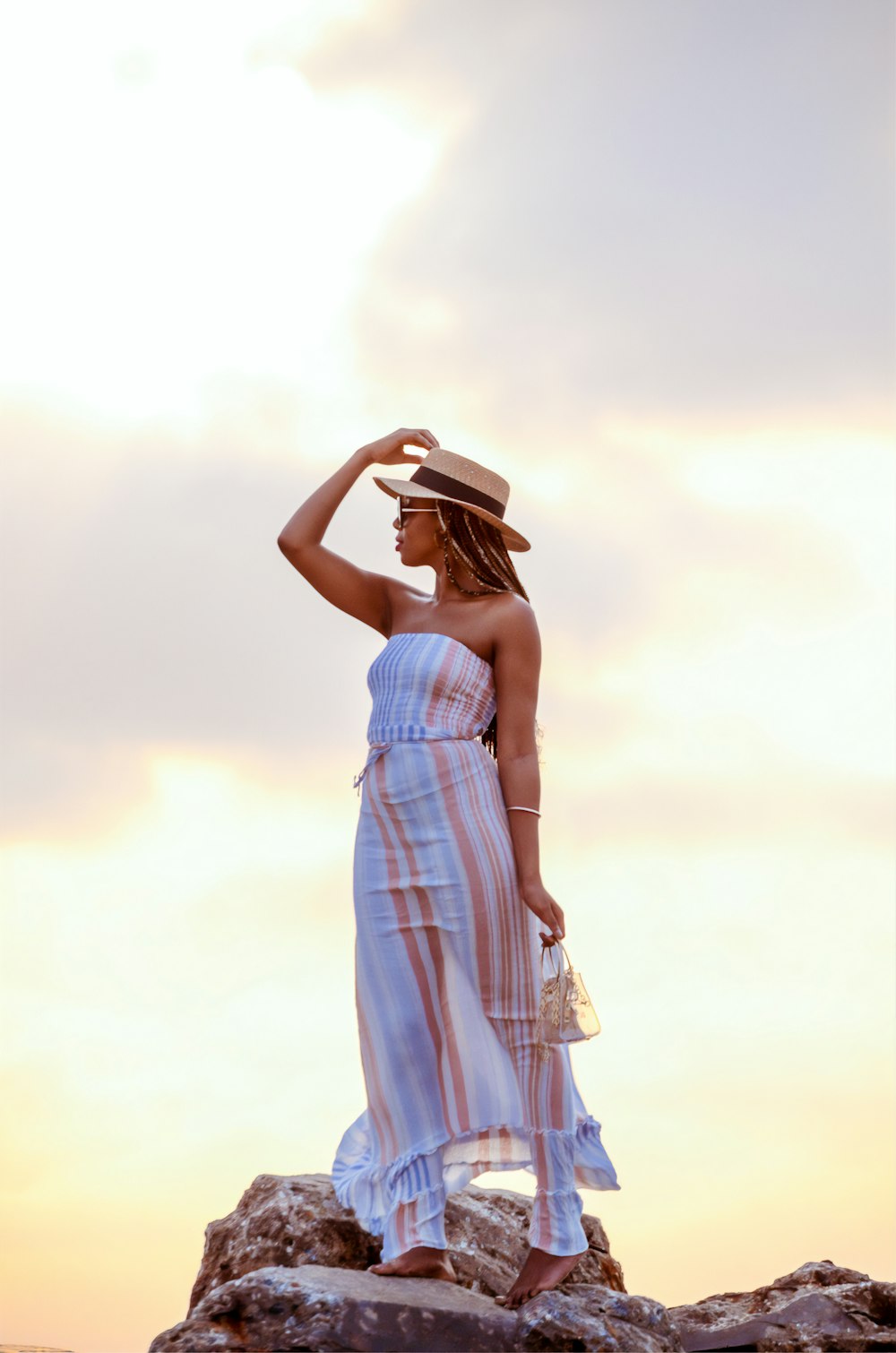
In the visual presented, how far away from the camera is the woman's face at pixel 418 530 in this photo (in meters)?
6.57

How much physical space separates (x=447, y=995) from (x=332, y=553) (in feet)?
6.05

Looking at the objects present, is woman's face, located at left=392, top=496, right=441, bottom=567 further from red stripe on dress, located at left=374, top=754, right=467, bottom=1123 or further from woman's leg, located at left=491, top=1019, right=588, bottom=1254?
woman's leg, located at left=491, top=1019, right=588, bottom=1254

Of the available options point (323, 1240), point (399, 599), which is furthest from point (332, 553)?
point (323, 1240)

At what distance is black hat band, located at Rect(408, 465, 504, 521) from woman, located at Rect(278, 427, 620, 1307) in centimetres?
8

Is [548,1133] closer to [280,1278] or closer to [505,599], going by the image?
[280,1278]

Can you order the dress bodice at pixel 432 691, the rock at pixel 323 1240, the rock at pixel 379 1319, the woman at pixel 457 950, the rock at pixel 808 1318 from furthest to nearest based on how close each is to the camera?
the rock at pixel 808 1318 → the rock at pixel 323 1240 → the dress bodice at pixel 432 691 → the woman at pixel 457 950 → the rock at pixel 379 1319

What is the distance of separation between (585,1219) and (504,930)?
6.28 feet

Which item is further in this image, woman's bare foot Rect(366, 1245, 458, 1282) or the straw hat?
the straw hat

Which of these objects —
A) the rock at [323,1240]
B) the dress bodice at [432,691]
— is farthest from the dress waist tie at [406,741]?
the rock at [323,1240]

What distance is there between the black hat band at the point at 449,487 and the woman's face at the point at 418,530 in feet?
0.21

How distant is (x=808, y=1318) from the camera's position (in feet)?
23.2

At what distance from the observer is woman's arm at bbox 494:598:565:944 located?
241 inches

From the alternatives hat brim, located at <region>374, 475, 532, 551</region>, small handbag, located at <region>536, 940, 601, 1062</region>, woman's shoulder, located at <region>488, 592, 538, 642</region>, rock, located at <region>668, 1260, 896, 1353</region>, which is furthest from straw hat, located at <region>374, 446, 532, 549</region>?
rock, located at <region>668, 1260, 896, 1353</region>

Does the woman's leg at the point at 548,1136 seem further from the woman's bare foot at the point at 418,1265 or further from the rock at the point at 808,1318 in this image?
the rock at the point at 808,1318
